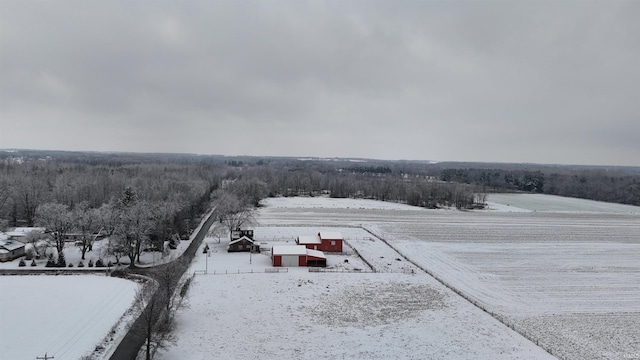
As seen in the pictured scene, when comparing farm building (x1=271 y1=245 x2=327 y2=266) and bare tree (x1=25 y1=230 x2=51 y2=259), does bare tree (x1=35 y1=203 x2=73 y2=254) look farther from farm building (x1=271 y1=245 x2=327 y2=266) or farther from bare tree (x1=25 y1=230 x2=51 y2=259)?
farm building (x1=271 y1=245 x2=327 y2=266)

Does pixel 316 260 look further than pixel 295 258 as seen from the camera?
Yes

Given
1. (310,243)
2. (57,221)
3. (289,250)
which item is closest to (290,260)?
(289,250)

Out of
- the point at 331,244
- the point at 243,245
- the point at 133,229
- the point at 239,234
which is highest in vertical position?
the point at 133,229

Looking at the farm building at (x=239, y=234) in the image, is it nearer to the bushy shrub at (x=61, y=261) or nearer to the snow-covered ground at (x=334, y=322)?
the snow-covered ground at (x=334, y=322)

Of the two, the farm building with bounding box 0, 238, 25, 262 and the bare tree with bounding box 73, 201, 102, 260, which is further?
the bare tree with bounding box 73, 201, 102, 260

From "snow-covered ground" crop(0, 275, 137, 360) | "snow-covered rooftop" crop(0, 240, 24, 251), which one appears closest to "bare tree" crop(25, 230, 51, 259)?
"snow-covered rooftop" crop(0, 240, 24, 251)

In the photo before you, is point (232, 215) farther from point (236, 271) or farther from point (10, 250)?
point (10, 250)

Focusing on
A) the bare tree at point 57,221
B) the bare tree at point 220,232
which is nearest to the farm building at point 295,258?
the bare tree at point 220,232
